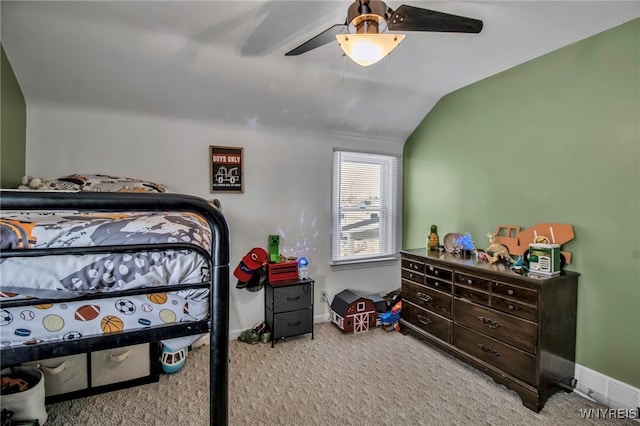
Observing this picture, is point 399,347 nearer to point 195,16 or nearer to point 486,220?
point 486,220

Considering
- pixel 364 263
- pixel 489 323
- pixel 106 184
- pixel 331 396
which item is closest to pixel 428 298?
pixel 489 323

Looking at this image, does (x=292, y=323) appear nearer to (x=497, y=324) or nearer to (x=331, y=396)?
(x=331, y=396)

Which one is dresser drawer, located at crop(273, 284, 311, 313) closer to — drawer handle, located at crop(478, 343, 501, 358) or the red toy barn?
the red toy barn

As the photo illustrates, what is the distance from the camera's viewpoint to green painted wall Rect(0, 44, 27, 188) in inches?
78.2

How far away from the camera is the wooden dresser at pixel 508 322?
2035 millimetres

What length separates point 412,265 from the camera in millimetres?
3023

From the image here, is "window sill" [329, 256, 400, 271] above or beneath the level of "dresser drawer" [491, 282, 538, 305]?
beneath

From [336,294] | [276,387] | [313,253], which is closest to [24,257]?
[276,387]

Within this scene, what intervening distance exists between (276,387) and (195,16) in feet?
8.38

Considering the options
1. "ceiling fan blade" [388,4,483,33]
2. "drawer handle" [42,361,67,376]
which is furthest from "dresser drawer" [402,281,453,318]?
"drawer handle" [42,361,67,376]

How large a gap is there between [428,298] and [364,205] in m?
1.38

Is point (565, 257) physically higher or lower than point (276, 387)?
higher

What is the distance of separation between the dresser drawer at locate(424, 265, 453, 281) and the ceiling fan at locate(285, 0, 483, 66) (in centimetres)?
184

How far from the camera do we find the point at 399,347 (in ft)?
9.39
